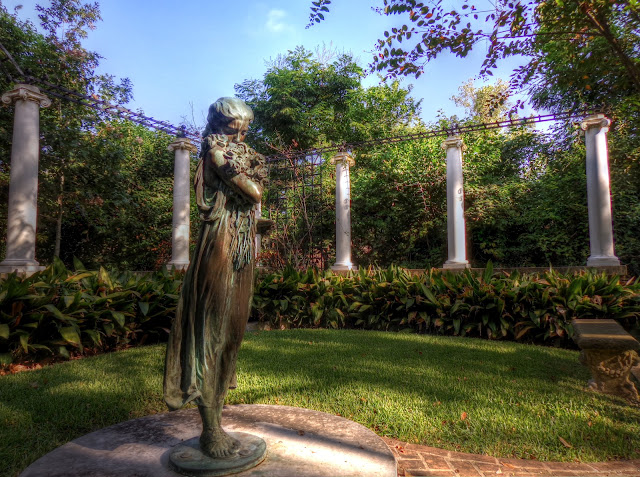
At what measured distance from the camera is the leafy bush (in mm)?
4719

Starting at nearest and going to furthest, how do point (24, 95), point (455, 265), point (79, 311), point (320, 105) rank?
point (79, 311) < point (24, 95) < point (455, 265) < point (320, 105)

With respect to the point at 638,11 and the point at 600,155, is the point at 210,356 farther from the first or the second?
the point at 600,155

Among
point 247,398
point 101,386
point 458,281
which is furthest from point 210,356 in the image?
point 458,281

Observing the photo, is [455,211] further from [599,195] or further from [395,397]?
[395,397]

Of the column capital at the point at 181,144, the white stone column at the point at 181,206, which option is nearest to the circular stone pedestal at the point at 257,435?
the white stone column at the point at 181,206

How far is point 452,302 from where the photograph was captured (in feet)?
22.5

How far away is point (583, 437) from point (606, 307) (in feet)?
12.3

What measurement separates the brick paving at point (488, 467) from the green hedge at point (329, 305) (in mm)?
3670

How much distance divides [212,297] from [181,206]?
844 centimetres

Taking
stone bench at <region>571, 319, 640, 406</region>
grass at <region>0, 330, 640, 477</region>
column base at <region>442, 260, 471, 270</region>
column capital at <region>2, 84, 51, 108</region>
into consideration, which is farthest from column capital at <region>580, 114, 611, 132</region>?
column capital at <region>2, 84, 51, 108</region>

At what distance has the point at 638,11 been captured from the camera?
15.3 feet

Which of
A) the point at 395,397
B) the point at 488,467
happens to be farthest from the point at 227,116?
the point at 395,397

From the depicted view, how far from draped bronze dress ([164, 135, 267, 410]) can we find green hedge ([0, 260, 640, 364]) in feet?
11.7

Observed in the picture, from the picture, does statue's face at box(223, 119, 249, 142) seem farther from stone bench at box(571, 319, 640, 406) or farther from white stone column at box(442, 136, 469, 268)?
white stone column at box(442, 136, 469, 268)
